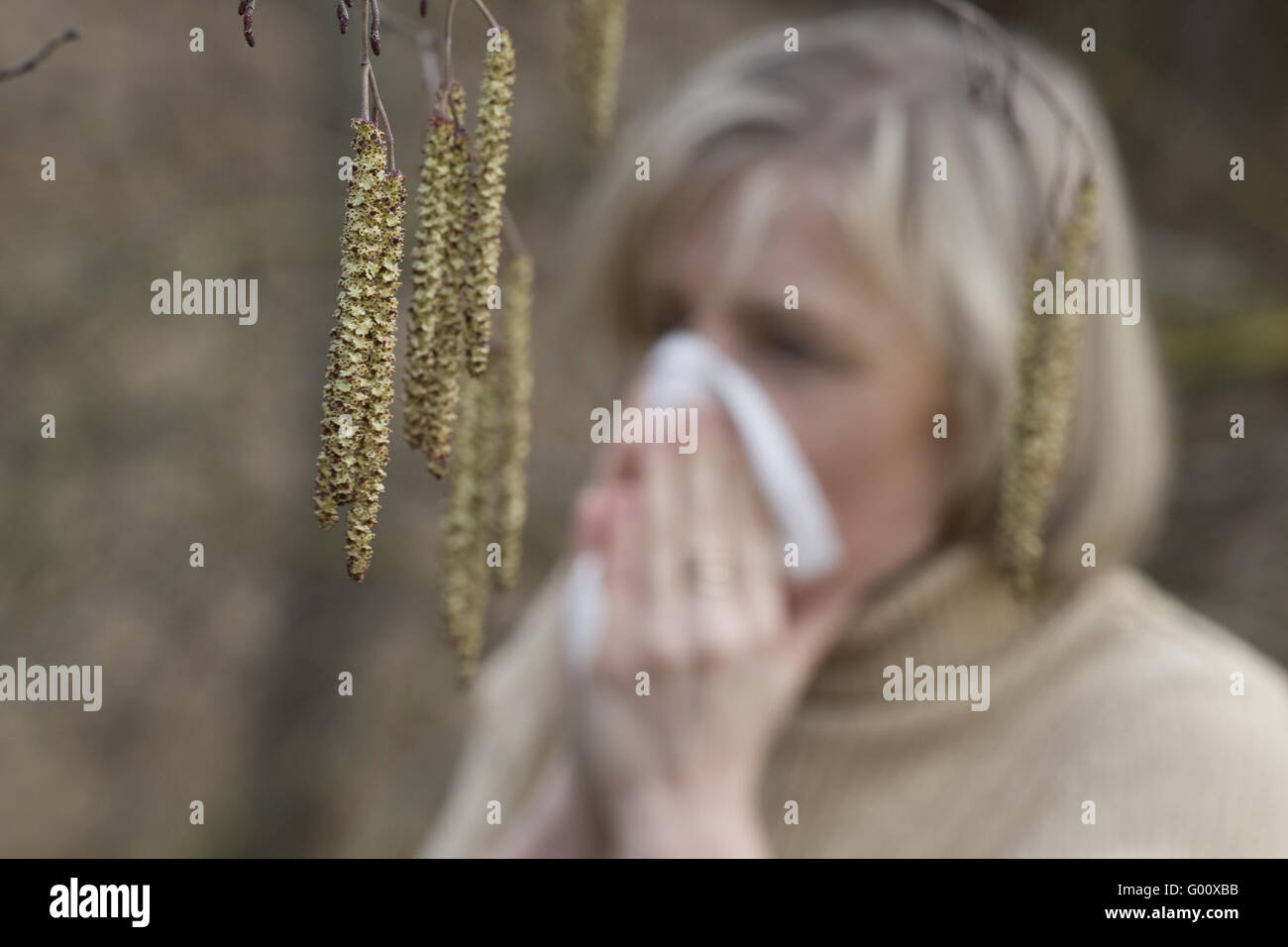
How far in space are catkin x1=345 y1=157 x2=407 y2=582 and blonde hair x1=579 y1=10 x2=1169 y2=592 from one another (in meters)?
0.95

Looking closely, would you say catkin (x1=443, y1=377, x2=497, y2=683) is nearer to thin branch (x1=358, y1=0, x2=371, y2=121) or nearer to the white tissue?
thin branch (x1=358, y1=0, x2=371, y2=121)

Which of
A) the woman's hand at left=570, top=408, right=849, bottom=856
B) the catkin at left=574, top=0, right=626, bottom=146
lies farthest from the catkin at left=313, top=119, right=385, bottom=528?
the woman's hand at left=570, top=408, right=849, bottom=856

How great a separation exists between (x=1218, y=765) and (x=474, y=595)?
99 centimetres

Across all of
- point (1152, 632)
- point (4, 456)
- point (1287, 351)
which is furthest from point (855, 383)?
point (1287, 351)

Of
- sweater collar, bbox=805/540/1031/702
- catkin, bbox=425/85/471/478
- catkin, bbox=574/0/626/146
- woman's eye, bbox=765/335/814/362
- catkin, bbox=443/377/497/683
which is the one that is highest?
catkin, bbox=574/0/626/146

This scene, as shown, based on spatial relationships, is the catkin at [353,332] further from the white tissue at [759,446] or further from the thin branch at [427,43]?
the white tissue at [759,446]

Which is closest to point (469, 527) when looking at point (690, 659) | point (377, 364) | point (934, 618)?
point (377, 364)

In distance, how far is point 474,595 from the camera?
2.91 ft

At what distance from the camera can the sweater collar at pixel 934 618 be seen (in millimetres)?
1629

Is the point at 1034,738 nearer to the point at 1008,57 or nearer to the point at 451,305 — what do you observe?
the point at 1008,57

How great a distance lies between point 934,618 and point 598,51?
0.98 meters

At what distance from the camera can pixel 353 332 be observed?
1.72ft

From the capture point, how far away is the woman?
4.61 feet
